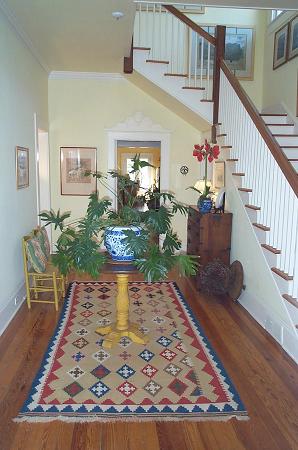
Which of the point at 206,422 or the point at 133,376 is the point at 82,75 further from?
the point at 206,422

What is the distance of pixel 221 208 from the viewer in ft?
16.3

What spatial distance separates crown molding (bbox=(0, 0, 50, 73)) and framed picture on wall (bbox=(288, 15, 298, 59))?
349 cm

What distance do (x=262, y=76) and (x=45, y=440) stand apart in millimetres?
6217

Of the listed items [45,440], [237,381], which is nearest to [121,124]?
[237,381]

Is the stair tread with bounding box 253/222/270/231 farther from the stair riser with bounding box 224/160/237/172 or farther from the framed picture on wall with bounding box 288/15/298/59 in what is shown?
the framed picture on wall with bounding box 288/15/298/59

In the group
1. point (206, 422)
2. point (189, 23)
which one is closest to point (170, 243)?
point (206, 422)

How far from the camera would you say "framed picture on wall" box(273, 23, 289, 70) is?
220 inches

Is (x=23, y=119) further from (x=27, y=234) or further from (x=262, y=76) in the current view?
(x=262, y=76)

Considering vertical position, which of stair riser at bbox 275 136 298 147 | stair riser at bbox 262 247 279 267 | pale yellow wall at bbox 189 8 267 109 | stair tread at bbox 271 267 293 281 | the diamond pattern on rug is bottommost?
the diamond pattern on rug

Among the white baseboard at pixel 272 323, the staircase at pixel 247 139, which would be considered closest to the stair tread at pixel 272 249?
the staircase at pixel 247 139

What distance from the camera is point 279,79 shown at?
5.86 metres

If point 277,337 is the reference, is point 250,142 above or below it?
above

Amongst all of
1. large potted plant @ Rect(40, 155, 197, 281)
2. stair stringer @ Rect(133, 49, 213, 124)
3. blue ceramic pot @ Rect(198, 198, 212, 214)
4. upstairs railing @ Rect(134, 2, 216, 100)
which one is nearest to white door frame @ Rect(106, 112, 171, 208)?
upstairs railing @ Rect(134, 2, 216, 100)

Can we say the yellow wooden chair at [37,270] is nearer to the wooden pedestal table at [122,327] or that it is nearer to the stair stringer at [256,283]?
the wooden pedestal table at [122,327]
